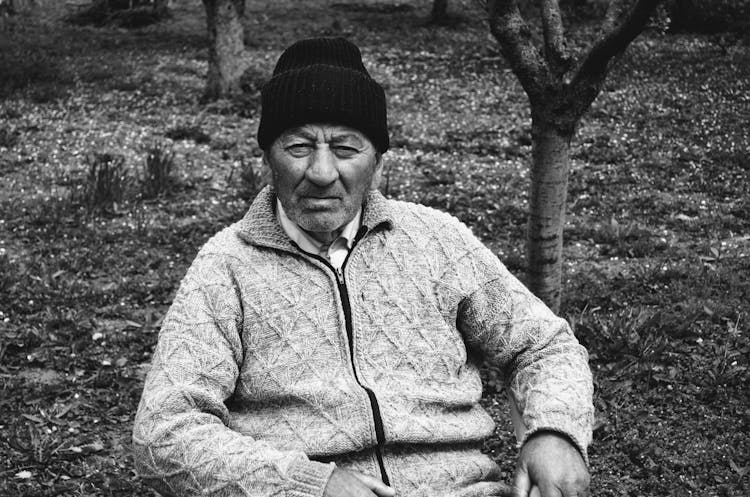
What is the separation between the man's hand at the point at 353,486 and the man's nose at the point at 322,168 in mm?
817

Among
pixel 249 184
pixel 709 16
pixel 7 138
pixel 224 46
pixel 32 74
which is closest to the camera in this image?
pixel 249 184

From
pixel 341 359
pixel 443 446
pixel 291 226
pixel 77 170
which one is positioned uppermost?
pixel 291 226

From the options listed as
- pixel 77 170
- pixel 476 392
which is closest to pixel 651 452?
pixel 476 392

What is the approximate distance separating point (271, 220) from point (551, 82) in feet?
7.33

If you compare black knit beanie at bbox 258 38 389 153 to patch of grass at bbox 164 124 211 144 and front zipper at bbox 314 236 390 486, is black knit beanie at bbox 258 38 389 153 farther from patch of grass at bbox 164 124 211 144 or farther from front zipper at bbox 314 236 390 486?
patch of grass at bbox 164 124 211 144

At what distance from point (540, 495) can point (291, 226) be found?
103 centimetres

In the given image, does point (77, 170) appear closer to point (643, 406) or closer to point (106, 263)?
point (106, 263)

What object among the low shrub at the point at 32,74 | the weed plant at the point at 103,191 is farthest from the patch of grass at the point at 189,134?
the low shrub at the point at 32,74

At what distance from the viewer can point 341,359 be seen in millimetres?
2684

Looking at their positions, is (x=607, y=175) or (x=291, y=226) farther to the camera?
(x=607, y=175)

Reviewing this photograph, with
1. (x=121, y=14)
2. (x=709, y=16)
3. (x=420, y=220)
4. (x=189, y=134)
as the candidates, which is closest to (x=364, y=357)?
(x=420, y=220)

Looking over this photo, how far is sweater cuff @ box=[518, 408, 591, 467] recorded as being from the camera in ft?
Answer: 8.34

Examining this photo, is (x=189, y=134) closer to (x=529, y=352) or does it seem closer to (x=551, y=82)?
(x=551, y=82)

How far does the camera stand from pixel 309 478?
91.4 inches
